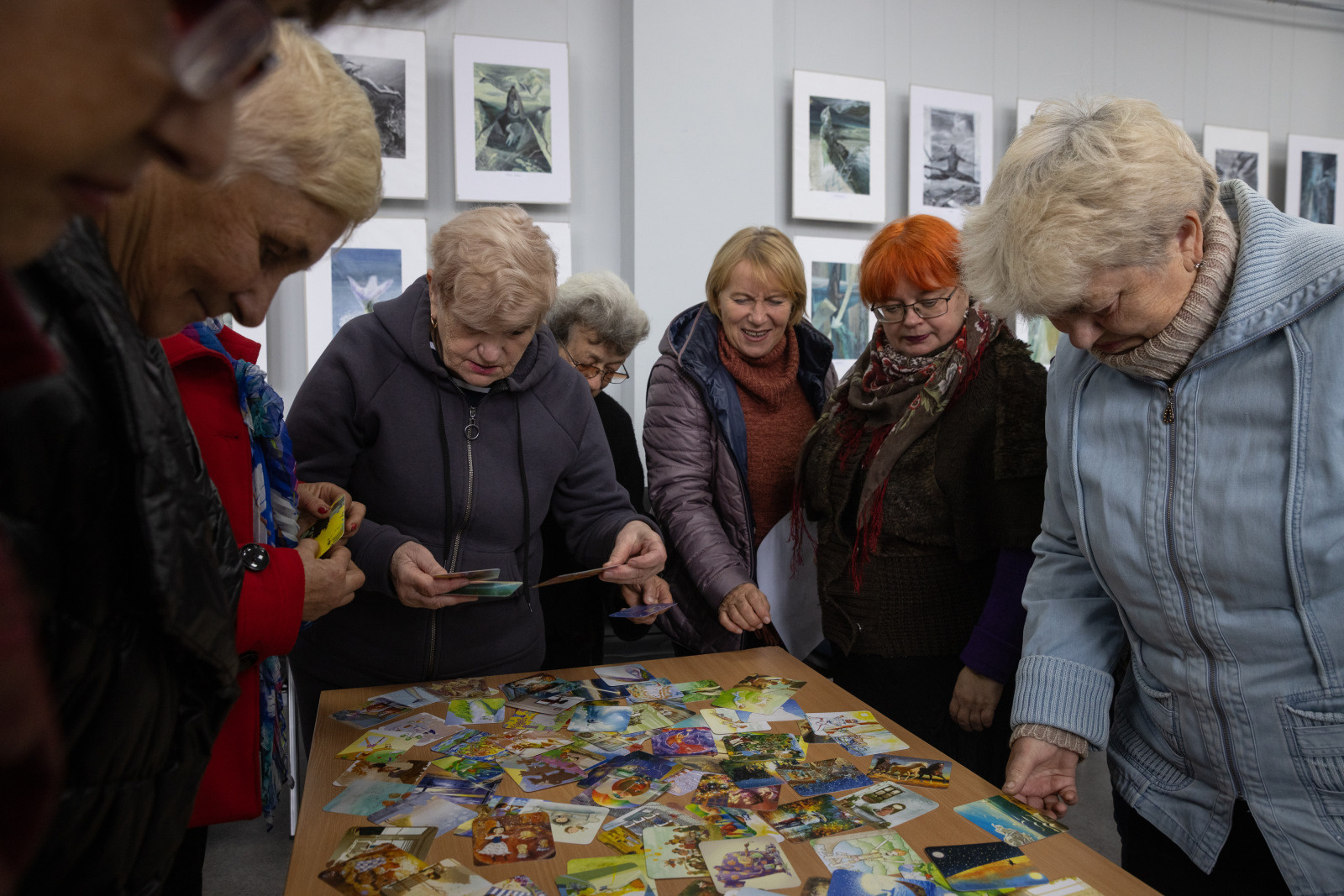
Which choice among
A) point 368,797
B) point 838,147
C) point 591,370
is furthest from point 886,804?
point 838,147

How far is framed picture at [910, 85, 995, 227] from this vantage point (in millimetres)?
4293

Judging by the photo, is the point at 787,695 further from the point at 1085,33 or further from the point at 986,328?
the point at 1085,33

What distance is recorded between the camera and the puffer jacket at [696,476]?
2.31 m

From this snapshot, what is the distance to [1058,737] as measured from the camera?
4.54ft

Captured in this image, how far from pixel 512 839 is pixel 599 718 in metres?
0.43

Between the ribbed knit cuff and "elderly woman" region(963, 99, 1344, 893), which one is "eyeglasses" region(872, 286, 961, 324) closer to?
"elderly woman" region(963, 99, 1344, 893)

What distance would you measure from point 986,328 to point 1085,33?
11.8 ft

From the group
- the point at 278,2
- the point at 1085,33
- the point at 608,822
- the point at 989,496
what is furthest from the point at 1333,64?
the point at 278,2

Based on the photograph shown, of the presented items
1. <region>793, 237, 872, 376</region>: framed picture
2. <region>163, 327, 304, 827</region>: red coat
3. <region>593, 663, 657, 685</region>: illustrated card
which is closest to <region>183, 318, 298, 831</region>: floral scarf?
<region>163, 327, 304, 827</region>: red coat

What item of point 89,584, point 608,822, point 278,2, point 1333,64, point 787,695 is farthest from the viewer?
point 1333,64

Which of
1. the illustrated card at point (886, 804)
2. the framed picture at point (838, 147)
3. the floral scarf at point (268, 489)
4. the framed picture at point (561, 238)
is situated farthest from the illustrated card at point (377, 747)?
the framed picture at point (838, 147)

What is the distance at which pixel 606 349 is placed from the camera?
9.08ft

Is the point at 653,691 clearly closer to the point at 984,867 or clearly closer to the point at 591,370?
the point at 984,867

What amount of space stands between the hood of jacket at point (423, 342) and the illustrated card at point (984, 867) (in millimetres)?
1224
